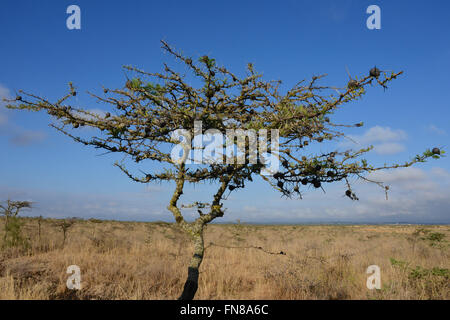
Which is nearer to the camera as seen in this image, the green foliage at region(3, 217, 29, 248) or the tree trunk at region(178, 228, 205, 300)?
the tree trunk at region(178, 228, 205, 300)

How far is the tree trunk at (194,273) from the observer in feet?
13.2

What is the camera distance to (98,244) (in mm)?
14562

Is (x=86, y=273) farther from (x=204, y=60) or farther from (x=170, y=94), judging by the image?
(x=204, y=60)

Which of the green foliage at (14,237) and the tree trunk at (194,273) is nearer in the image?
the tree trunk at (194,273)

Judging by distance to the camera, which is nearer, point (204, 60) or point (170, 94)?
point (204, 60)

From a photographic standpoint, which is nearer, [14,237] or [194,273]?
[194,273]

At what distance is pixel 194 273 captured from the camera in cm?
412

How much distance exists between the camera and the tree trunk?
4.03m

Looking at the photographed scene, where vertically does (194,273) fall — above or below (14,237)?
above

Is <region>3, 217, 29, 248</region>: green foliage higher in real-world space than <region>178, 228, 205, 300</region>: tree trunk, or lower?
lower

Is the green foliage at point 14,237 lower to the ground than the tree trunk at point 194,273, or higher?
lower
